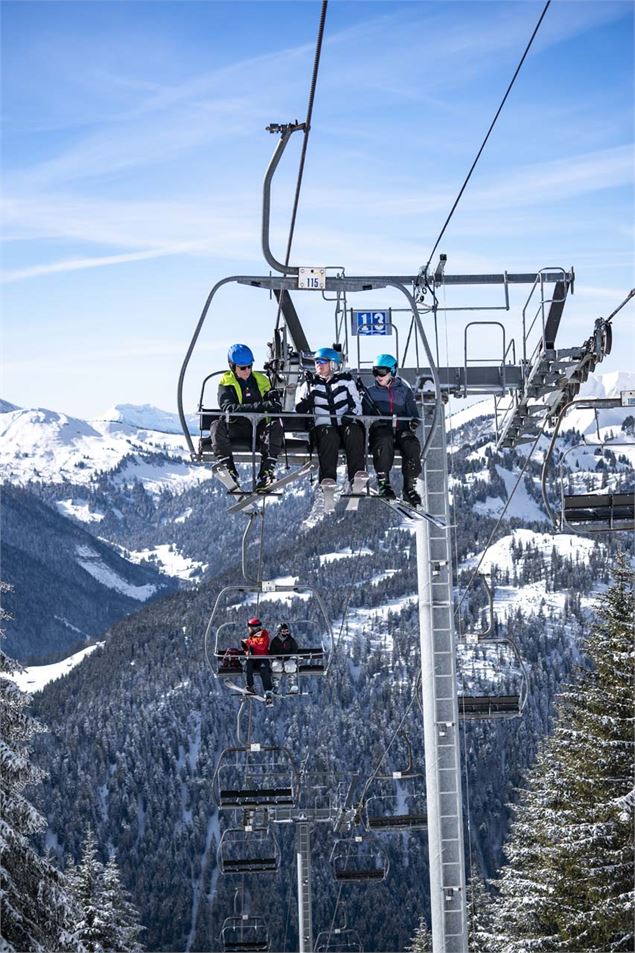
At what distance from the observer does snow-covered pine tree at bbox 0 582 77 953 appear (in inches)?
624

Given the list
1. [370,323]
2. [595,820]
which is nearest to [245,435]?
[370,323]

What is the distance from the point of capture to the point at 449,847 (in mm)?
13164

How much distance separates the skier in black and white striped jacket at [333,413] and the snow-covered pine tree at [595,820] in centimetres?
1055

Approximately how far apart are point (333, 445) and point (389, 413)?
578 millimetres

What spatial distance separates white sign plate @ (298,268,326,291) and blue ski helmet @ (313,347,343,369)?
598mm

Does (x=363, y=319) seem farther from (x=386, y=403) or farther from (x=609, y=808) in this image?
(x=609, y=808)

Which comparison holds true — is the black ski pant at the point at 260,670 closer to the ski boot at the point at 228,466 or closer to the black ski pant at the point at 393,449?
the black ski pant at the point at 393,449

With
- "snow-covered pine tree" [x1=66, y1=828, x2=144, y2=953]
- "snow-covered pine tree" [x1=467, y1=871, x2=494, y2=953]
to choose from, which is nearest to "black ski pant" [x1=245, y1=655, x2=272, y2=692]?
"snow-covered pine tree" [x1=66, y1=828, x2=144, y2=953]

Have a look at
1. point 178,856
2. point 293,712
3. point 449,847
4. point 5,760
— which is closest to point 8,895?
point 5,760

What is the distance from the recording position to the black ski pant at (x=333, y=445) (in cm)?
1162

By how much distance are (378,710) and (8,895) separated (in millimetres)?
164650

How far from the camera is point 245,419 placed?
11.7 m

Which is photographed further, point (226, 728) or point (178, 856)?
point (226, 728)

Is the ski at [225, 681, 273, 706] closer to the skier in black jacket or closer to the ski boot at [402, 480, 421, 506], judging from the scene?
the skier in black jacket
